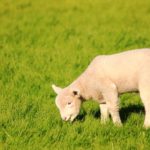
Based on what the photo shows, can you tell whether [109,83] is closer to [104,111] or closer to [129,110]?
[104,111]

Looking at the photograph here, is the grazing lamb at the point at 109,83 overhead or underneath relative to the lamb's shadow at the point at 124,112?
overhead

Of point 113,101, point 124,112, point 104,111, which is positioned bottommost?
point 124,112

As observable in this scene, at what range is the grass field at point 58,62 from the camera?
25.2 feet

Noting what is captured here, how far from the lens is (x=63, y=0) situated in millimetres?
20781

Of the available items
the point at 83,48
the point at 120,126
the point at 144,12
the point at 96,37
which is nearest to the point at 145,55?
the point at 120,126

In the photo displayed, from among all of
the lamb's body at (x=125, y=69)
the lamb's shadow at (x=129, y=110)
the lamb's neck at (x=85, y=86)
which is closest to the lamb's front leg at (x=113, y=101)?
the lamb's body at (x=125, y=69)

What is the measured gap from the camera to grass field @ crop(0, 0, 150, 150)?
769 centimetres

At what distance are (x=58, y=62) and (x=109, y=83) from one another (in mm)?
4143

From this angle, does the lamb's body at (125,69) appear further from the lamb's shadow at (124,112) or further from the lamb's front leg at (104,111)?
the lamb's shadow at (124,112)

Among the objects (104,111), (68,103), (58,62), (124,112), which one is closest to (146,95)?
(104,111)

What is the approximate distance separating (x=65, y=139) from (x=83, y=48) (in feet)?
20.3

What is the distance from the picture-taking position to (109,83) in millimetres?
8250

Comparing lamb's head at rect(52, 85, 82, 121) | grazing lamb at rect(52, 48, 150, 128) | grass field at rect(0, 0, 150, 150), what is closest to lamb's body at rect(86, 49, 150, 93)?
grazing lamb at rect(52, 48, 150, 128)

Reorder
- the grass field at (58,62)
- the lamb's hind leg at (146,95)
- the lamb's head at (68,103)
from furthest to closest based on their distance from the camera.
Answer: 1. the lamb's head at (68,103)
2. the lamb's hind leg at (146,95)
3. the grass field at (58,62)
